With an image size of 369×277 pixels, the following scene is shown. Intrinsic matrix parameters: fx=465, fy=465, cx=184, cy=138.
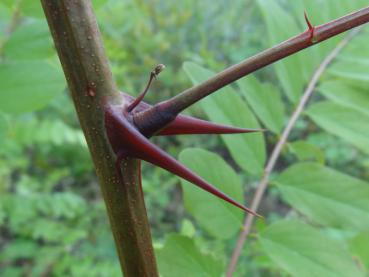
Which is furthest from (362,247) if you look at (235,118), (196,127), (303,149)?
(196,127)

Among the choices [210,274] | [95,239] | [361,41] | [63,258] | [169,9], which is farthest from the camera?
[169,9]

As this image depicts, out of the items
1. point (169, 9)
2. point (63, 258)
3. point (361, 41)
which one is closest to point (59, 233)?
point (63, 258)

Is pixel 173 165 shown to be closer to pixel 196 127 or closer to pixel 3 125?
pixel 196 127

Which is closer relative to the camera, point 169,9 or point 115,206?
point 115,206

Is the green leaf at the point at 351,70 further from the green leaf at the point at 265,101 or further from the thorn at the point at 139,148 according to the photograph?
the thorn at the point at 139,148

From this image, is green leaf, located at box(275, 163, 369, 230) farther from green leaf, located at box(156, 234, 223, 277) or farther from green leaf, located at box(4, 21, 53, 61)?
green leaf, located at box(4, 21, 53, 61)

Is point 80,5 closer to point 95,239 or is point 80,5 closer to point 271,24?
point 271,24

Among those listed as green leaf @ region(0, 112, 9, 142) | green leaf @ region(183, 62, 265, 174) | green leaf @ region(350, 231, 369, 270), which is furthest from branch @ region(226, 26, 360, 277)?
green leaf @ region(0, 112, 9, 142)
